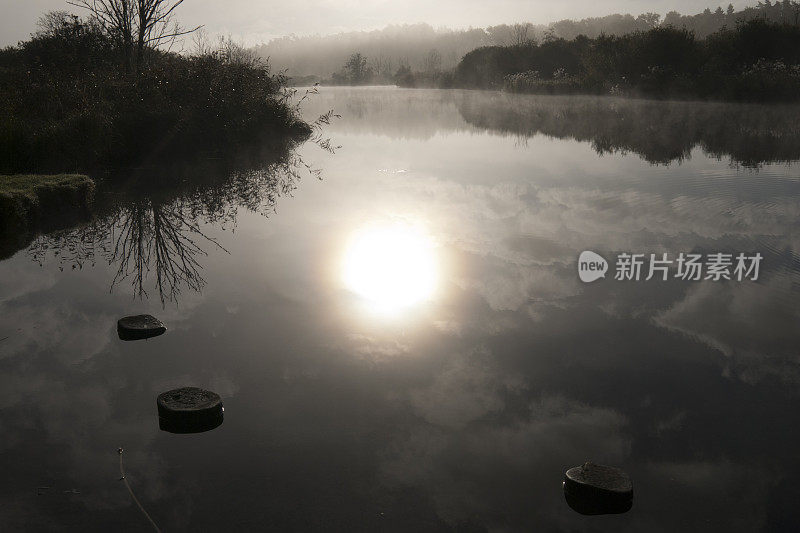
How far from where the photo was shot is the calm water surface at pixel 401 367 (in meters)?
4.08

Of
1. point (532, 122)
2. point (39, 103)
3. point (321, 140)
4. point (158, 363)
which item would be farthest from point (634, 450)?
point (532, 122)

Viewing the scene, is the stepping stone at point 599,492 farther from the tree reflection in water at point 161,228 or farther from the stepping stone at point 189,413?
the tree reflection in water at point 161,228

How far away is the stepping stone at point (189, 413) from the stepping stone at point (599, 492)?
8.48ft

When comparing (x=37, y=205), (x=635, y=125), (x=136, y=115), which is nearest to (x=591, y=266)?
(x=37, y=205)

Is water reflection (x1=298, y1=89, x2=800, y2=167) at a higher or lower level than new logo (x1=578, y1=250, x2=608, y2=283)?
higher

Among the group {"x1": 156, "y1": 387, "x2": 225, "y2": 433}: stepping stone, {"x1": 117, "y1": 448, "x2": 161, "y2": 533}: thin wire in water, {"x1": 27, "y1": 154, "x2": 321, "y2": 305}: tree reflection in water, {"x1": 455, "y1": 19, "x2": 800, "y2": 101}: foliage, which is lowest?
{"x1": 117, "y1": 448, "x2": 161, "y2": 533}: thin wire in water

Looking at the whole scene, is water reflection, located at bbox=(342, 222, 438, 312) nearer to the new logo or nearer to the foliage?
the new logo

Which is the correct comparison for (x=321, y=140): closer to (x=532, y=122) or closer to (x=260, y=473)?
(x=532, y=122)

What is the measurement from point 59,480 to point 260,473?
4.15ft

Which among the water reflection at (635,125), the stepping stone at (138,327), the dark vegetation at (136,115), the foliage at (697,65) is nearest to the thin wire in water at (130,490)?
the stepping stone at (138,327)

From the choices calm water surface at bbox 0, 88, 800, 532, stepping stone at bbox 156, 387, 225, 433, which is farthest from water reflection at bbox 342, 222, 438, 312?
stepping stone at bbox 156, 387, 225, 433

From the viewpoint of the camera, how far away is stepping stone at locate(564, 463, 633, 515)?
4000mm

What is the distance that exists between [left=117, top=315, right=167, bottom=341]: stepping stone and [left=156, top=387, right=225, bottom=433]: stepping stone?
1.69 metres

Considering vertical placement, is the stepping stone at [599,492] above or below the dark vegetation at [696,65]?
below
